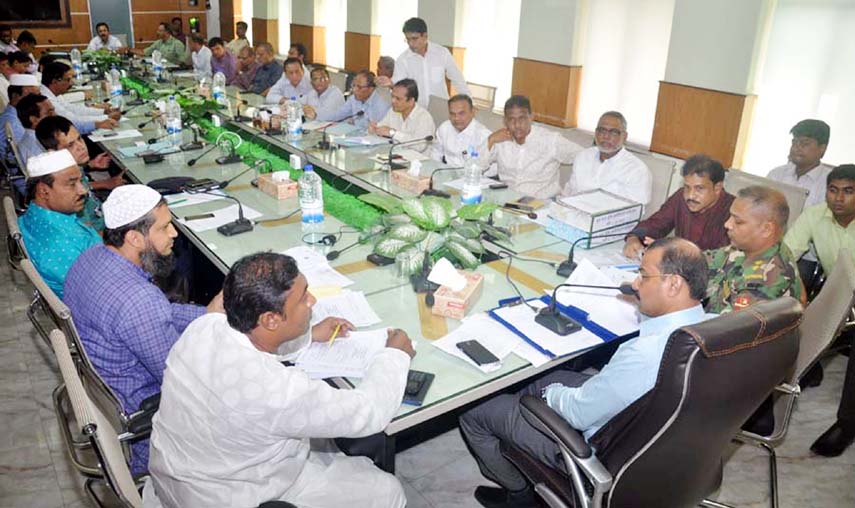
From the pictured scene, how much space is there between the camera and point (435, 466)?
2480 mm

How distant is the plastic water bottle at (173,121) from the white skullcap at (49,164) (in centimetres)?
190

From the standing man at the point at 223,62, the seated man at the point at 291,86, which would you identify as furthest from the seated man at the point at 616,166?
the standing man at the point at 223,62

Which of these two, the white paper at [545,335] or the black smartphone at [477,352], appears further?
the white paper at [545,335]

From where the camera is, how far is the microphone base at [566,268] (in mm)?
2436

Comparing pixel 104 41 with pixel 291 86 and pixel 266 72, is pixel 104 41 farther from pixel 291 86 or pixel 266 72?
pixel 291 86

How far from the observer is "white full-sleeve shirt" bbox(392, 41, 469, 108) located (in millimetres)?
5660

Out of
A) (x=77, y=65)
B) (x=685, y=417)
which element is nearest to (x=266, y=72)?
(x=77, y=65)

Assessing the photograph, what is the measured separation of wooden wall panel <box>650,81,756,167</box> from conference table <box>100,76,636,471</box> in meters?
2.59

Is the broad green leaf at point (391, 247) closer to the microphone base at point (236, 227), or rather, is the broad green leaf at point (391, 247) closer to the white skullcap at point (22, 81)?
the microphone base at point (236, 227)

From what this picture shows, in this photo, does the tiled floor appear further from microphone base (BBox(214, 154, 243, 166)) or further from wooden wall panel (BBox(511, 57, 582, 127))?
wooden wall panel (BBox(511, 57, 582, 127))

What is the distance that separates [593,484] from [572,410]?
23 cm

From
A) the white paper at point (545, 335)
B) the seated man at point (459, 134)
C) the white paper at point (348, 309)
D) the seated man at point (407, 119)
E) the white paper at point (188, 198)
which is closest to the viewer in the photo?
the white paper at point (545, 335)

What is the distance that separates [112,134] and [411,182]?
8.42ft

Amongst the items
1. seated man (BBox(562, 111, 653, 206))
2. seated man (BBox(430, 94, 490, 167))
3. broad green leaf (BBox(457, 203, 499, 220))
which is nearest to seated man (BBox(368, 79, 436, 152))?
seated man (BBox(430, 94, 490, 167))
